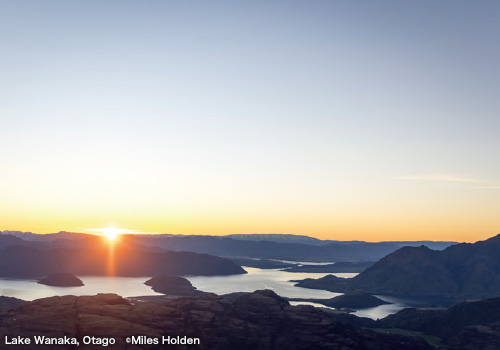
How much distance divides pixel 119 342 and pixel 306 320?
163ft

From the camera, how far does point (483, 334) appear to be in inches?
5886

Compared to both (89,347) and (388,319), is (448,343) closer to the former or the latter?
(388,319)

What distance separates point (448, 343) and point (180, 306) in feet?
281

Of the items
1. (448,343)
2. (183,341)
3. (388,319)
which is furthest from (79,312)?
(388,319)

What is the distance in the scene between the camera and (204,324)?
114m

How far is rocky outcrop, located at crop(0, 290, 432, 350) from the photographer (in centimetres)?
9756

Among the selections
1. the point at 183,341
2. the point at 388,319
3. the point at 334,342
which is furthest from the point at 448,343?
the point at 183,341

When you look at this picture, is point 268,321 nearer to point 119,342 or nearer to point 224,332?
point 224,332

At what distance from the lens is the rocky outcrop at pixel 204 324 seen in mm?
97562

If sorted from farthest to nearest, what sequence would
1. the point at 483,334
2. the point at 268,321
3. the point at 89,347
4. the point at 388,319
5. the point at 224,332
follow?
1. the point at 388,319
2. the point at 483,334
3. the point at 268,321
4. the point at 224,332
5. the point at 89,347

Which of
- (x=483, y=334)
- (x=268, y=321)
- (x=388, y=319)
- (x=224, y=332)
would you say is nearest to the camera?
(x=224, y=332)

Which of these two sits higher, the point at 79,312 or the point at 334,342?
the point at 79,312

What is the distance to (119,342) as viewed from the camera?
93.8 m

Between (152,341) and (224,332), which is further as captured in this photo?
(224,332)
